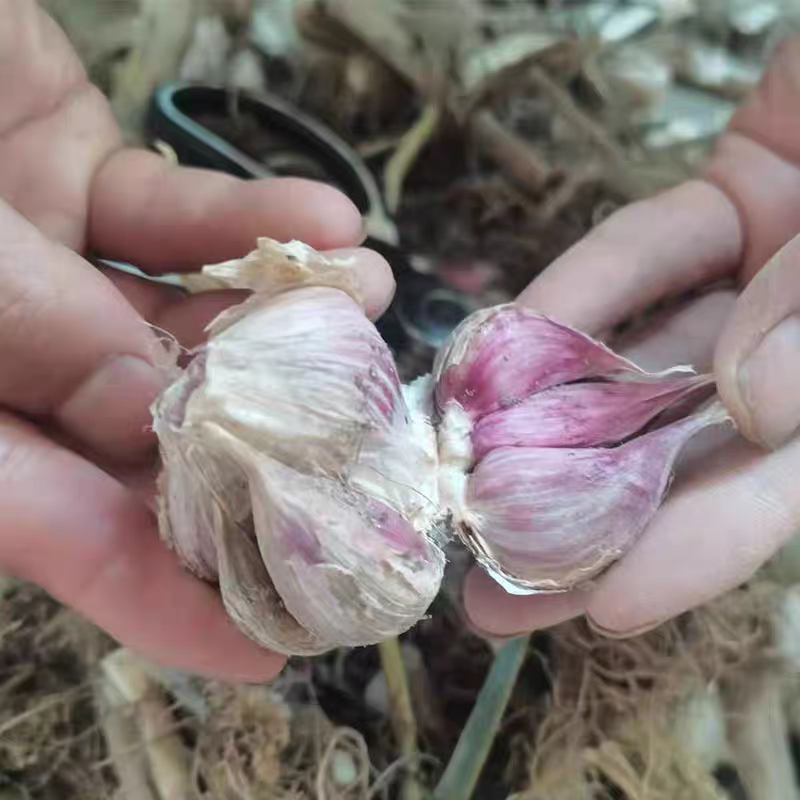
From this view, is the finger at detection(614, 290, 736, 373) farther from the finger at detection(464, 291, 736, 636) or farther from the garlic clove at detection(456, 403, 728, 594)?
the garlic clove at detection(456, 403, 728, 594)

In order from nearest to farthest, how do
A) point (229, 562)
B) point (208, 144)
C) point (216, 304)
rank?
point (229, 562) < point (216, 304) < point (208, 144)

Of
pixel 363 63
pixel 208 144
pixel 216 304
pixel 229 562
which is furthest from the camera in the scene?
pixel 363 63

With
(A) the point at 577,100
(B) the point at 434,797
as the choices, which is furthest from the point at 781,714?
Result: (A) the point at 577,100

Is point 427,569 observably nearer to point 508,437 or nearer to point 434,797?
point 508,437

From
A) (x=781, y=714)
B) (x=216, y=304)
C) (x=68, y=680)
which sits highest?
(x=216, y=304)

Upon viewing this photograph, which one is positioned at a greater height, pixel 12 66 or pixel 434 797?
pixel 12 66

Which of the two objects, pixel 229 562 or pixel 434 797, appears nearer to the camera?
pixel 229 562

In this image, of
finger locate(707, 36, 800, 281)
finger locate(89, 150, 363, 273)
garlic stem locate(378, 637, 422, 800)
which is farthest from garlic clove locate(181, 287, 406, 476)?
finger locate(707, 36, 800, 281)

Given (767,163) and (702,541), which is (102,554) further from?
(767,163)
